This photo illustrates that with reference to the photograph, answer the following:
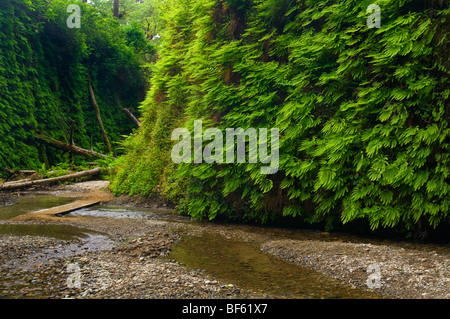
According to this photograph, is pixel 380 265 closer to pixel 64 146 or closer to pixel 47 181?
pixel 47 181

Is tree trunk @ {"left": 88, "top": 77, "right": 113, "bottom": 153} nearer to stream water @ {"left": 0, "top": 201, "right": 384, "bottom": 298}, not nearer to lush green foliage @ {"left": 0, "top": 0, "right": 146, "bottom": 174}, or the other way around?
Answer: lush green foliage @ {"left": 0, "top": 0, "right": 146, "bottom": 174}

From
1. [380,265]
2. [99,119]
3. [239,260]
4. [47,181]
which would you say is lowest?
[239,260]

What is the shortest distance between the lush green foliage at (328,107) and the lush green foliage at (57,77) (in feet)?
26.4

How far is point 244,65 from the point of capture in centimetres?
670

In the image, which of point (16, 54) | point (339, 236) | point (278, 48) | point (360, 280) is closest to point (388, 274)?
point (360, 280)

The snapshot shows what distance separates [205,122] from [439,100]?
4.14 meters

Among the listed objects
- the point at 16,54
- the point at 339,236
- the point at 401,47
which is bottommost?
the point at 339,236

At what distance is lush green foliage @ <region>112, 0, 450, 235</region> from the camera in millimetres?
4723

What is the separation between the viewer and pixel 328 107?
19.2ft

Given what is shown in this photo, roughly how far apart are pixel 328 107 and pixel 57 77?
14746mm

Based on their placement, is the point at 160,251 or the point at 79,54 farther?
the point at 79,54

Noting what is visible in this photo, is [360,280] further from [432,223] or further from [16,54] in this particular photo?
[16,54]

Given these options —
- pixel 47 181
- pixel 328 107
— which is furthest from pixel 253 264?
pixel 47 181
